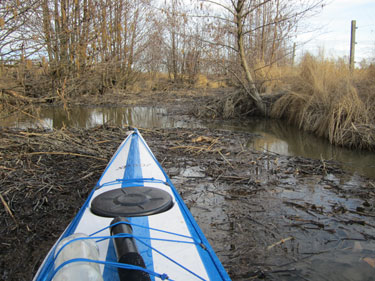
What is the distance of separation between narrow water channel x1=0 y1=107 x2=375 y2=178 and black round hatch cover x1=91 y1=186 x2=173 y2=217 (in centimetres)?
272

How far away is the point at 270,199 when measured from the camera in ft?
10.1

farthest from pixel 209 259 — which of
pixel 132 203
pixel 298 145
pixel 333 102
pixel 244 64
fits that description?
pixel 244 64

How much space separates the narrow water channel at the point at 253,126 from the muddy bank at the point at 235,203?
0.69m

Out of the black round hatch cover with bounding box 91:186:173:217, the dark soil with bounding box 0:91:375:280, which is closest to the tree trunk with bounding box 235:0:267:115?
the dark soil with bounding box 0:91:375:280

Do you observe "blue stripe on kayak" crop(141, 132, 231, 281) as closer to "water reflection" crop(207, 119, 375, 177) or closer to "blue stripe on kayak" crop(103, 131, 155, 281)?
"blue stripe on kayak" crop(103, 131, 155, 281)

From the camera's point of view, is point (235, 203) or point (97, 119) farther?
point (97, 119)

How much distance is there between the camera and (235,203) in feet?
9.77

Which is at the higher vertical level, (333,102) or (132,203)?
(333,102)

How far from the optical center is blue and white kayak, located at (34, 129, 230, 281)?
1350 millimetres

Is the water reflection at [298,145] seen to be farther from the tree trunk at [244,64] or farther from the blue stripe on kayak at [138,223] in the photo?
the blue stripe on kayak at [138,223]

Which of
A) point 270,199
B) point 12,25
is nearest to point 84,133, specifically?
point 12,25

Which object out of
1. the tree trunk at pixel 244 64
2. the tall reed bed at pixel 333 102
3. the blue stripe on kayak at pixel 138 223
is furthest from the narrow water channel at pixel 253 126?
the blue stripe on kayak at pixel 138 223

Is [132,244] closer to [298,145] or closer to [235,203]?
[235,203]

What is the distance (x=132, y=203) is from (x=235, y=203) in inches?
49.8
